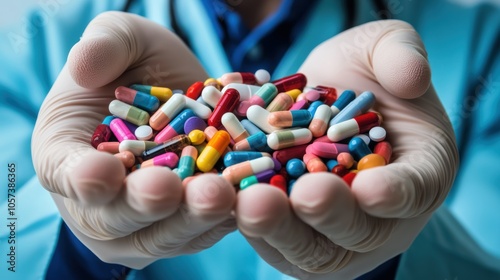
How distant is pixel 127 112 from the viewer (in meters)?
1.26

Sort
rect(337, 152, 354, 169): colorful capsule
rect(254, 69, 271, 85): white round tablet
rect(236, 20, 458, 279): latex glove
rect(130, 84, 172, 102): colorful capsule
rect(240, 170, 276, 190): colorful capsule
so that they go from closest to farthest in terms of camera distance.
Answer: rect(236, 20, 458, 279): latex glove
rect(240, 170, 276, 190): colorful capsule
rect(337, 152, 354, 169): colorful capsule
rect(130, 84, 172, 102): colorful capsule
rect(254, 69, 271, 85): white round tablet

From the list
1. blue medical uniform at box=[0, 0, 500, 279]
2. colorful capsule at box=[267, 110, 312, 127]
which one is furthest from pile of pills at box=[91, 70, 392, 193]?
blue medical uniform at box=[0, 0, 500, 279]

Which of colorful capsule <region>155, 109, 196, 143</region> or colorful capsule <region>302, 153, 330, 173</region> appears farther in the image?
colorful capsule <region>155, 109, 196, 143</region>

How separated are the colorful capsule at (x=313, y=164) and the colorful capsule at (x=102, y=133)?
1.51 ft

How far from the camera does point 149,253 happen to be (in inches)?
42.4

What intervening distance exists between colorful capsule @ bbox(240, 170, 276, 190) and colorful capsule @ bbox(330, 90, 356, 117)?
33cm

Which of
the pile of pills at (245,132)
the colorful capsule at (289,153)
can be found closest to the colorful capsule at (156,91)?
the pile of pills at (245,132)

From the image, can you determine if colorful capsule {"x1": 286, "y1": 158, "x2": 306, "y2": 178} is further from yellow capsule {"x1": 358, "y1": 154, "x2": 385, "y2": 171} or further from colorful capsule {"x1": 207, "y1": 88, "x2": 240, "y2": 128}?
colorful capsule {"x1": 207, "y1": 88, "x2": 240, "y2": 128}

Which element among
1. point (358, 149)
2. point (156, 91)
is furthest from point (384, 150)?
point (156, 91)

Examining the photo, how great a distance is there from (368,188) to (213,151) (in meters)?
0.38

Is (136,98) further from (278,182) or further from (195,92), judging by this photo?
(278,182)

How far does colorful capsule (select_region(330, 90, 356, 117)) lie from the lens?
1327 mm

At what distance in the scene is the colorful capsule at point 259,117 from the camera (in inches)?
49.6

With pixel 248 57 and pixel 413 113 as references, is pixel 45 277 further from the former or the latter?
pixel 413 113
